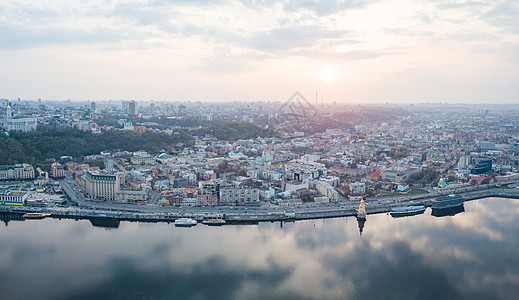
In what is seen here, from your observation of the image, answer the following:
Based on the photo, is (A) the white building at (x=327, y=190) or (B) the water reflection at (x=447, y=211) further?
(A) the white building at (x=327, y=190)

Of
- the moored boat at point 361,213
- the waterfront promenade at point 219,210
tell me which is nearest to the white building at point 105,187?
the waterfront promenade at point 219,210

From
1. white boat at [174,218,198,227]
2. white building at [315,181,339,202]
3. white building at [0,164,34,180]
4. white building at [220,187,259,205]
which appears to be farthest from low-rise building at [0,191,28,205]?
white building at [315,181,339,202]

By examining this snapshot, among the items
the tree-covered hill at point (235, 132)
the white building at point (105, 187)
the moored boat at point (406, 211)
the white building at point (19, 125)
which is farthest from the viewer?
the tree-covered hill at point (235, 132)

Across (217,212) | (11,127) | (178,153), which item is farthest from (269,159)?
(11,127)

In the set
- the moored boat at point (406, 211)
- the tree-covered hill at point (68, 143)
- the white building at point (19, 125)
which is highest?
the white building at point (19, 125)

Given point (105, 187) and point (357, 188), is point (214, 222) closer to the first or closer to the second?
point (105, 187)

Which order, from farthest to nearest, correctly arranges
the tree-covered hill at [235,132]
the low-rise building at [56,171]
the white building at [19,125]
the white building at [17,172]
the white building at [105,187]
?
the tree-covered hill at [235,132] < the white building at [19,125] < the low-rise building at [56,171] < the white building at [17,172] < the white building at [105,187]

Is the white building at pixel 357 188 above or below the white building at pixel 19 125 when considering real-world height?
below

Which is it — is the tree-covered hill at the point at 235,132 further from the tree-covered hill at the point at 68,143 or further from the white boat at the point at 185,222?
the white boat at the point at 185,222

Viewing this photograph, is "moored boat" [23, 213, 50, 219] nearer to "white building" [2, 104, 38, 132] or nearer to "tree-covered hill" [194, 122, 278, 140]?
"white building" [2, 104, 38, 132]
